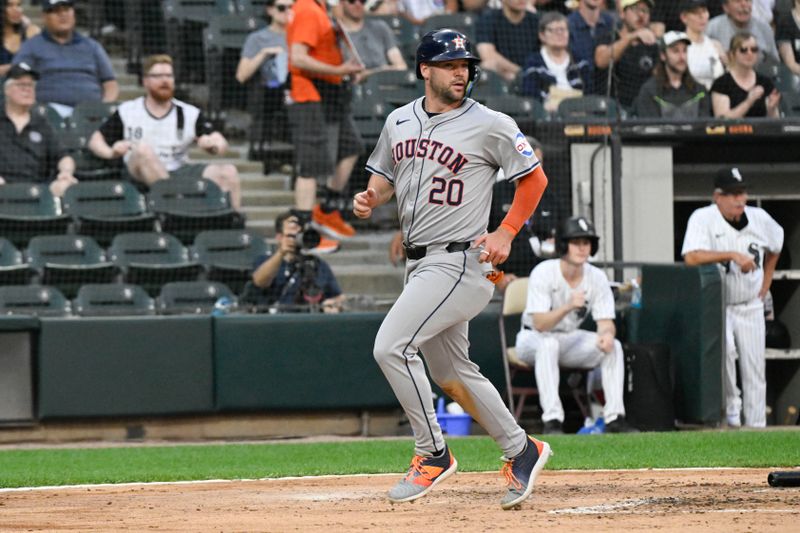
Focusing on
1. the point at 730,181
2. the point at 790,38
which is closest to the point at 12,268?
the point at 730,181

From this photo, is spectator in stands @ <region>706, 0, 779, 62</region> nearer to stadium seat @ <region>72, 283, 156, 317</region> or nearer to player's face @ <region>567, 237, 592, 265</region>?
player's face @ <region>567, 237, 592, 265</region>

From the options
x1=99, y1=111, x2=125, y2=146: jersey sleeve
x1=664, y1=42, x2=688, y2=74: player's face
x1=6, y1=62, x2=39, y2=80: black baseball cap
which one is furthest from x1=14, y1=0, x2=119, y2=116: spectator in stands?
x1=664, y1=42, x2=688, y2=74: player's face

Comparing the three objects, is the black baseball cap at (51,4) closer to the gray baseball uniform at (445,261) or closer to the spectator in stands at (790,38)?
the spectator in stands at (790,38)

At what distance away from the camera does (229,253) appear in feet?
36.4

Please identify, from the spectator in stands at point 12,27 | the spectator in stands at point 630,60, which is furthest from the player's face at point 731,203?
the spectator in stands at point 12,27

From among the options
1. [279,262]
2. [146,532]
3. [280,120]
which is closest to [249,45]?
[280,120]

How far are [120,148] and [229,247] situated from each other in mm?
1271

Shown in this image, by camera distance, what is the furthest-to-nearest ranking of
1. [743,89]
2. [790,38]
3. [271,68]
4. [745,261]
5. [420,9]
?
1. [420,9]
2. [790,38]
3. [271,68]
4. [743,89]
5. [745,261]

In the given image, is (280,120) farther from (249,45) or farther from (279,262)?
(279,262)

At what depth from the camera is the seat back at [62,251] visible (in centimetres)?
1075

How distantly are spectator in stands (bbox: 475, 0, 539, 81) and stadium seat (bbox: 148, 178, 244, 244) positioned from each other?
3114 mm

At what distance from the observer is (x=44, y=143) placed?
453 inches

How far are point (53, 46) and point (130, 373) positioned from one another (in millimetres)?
3565

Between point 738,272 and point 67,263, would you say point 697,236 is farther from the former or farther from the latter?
point 67,263
